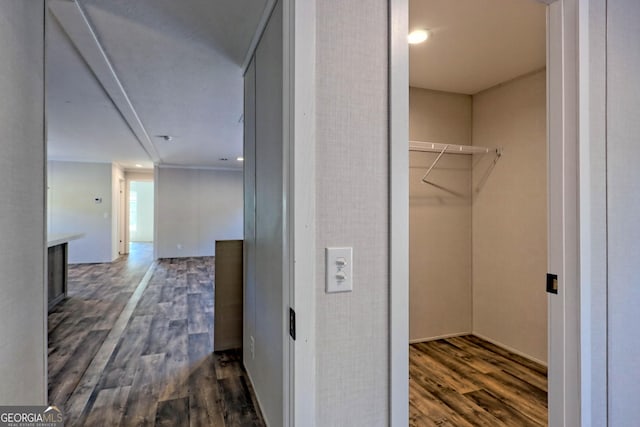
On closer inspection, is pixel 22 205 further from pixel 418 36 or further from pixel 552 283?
pixel 418 36

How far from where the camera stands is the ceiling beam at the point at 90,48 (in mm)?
1788

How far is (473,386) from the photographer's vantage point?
233 centimetres

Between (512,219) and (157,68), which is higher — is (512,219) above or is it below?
below

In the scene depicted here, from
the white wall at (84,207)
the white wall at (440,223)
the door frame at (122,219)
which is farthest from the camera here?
the door frame at (122,219)

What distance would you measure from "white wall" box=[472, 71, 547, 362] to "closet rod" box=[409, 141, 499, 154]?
0.13 metres

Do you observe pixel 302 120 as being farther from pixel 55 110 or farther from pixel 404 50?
pixel 55 110

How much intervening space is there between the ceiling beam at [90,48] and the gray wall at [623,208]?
263 cm

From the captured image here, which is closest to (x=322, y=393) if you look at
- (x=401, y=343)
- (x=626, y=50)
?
(x=401, y=343)

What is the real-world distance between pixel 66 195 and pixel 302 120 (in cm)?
849

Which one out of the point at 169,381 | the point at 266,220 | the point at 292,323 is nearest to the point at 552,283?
the point at 292,323

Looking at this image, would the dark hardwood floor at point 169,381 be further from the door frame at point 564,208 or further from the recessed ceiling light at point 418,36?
the recessed ceiling light at point 418,36

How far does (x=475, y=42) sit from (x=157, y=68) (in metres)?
2.38

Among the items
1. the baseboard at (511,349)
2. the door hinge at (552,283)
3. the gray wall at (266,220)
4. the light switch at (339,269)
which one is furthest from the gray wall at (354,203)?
the baseboard at (511,349)

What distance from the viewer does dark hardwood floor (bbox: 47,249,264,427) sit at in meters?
1.98
